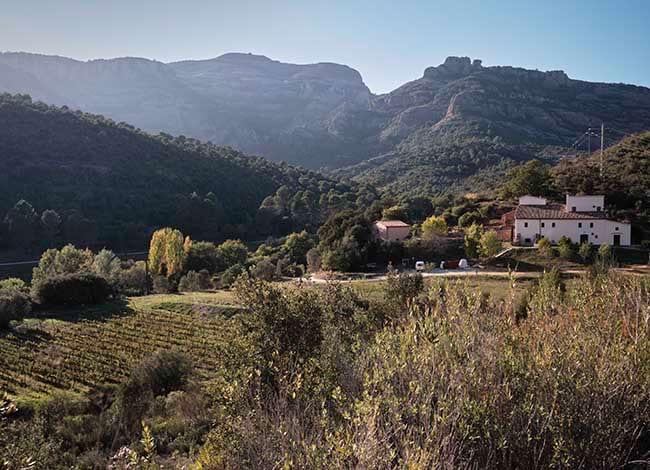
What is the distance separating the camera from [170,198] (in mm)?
69062

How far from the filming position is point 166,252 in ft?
152

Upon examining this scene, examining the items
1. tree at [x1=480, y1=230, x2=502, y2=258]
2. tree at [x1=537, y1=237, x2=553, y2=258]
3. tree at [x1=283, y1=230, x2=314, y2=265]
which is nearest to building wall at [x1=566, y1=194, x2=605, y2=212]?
tree at [x1=537, y1=237, x2=553, y2=258]

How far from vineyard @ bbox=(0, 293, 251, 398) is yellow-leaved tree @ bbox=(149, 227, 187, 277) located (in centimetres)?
935

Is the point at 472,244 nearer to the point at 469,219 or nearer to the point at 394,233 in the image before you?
the point at 394,233

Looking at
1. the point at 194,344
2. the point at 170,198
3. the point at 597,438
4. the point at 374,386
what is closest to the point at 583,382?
the point at 597,438

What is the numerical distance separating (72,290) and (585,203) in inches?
1661

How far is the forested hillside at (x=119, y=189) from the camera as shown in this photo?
59.3m

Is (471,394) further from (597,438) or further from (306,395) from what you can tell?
(306,395)

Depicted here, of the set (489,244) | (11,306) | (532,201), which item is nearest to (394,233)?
(489,244)

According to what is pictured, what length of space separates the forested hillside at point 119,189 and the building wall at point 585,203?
34486 mm

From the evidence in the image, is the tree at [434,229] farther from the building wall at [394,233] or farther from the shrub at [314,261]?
the shrub at [314,261]

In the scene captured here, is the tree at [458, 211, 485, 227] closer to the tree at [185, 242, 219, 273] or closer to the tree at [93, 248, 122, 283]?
the tree at [185, 242, 219, 273]

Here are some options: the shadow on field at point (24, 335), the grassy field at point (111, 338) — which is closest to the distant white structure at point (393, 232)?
the grassy field at point (111, 338)

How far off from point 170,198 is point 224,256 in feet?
72.2
